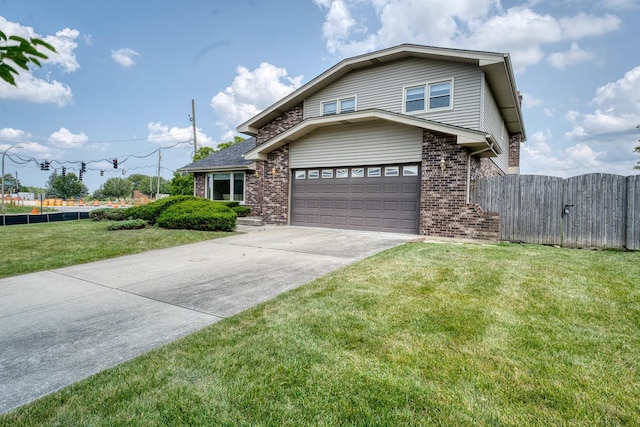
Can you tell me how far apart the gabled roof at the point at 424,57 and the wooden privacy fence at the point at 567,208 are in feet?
11.6

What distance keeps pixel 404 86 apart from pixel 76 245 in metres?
11.3

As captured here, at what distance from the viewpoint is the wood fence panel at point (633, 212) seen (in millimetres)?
8109

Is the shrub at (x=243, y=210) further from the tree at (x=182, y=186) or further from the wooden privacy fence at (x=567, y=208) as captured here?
the tree at (x=182, y=186)

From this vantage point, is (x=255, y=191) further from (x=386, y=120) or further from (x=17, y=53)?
(x=17, y=53)

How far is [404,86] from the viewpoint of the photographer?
11430 millimetres

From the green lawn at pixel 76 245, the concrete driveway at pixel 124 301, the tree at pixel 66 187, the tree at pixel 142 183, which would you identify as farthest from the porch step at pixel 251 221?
the tree at pixel 142 183

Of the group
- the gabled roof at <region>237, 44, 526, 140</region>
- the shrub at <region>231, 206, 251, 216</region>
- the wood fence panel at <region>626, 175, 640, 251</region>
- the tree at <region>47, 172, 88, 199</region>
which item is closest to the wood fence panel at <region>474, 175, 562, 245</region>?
the wood fence panel at <region>626, 175, 640, 251</region>

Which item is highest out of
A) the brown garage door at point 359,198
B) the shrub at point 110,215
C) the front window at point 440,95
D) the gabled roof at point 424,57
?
the gabled roof at point 424,57

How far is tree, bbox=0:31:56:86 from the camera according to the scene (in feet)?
4.49

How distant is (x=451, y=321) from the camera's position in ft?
10.9

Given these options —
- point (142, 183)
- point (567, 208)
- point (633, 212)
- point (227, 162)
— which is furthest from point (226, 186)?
point (142, 183)

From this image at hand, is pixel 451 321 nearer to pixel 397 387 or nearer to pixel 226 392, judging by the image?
pixel 397 387

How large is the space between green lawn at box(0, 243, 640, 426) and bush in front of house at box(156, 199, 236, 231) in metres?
7.49

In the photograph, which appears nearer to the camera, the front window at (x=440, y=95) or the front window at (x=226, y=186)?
the front window at (x=440, y=95)
